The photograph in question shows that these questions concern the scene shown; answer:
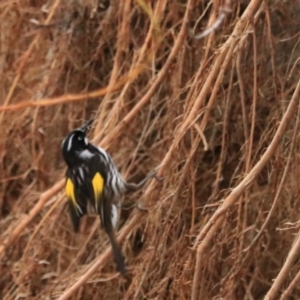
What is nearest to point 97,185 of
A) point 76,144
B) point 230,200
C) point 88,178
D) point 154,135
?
point 88,178

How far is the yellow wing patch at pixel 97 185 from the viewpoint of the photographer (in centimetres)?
241

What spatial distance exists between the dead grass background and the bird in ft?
0.29

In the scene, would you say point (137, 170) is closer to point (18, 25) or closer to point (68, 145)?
point (68, 145)

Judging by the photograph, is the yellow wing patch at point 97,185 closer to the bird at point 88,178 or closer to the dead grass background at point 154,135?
the bird at point 88,178

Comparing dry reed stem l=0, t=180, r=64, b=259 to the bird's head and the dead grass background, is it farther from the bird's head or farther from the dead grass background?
the bird's head

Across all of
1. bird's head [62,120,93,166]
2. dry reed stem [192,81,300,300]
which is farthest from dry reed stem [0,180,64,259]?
dry reed stem [192,81,300,300]

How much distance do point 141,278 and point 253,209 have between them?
50 centimetres

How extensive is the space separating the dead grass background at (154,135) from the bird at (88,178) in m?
0.09

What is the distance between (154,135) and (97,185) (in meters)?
0.52

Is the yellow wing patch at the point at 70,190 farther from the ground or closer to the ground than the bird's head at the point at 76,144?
closer to the ground

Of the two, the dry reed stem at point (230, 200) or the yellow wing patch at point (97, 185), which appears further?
the yellow wing patch at point (97, 185)

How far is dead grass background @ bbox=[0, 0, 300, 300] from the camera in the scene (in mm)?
2188

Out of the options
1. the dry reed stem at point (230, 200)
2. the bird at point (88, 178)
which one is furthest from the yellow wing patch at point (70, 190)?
the dry reed stem at point (230, 200)

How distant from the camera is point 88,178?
8.04ft
